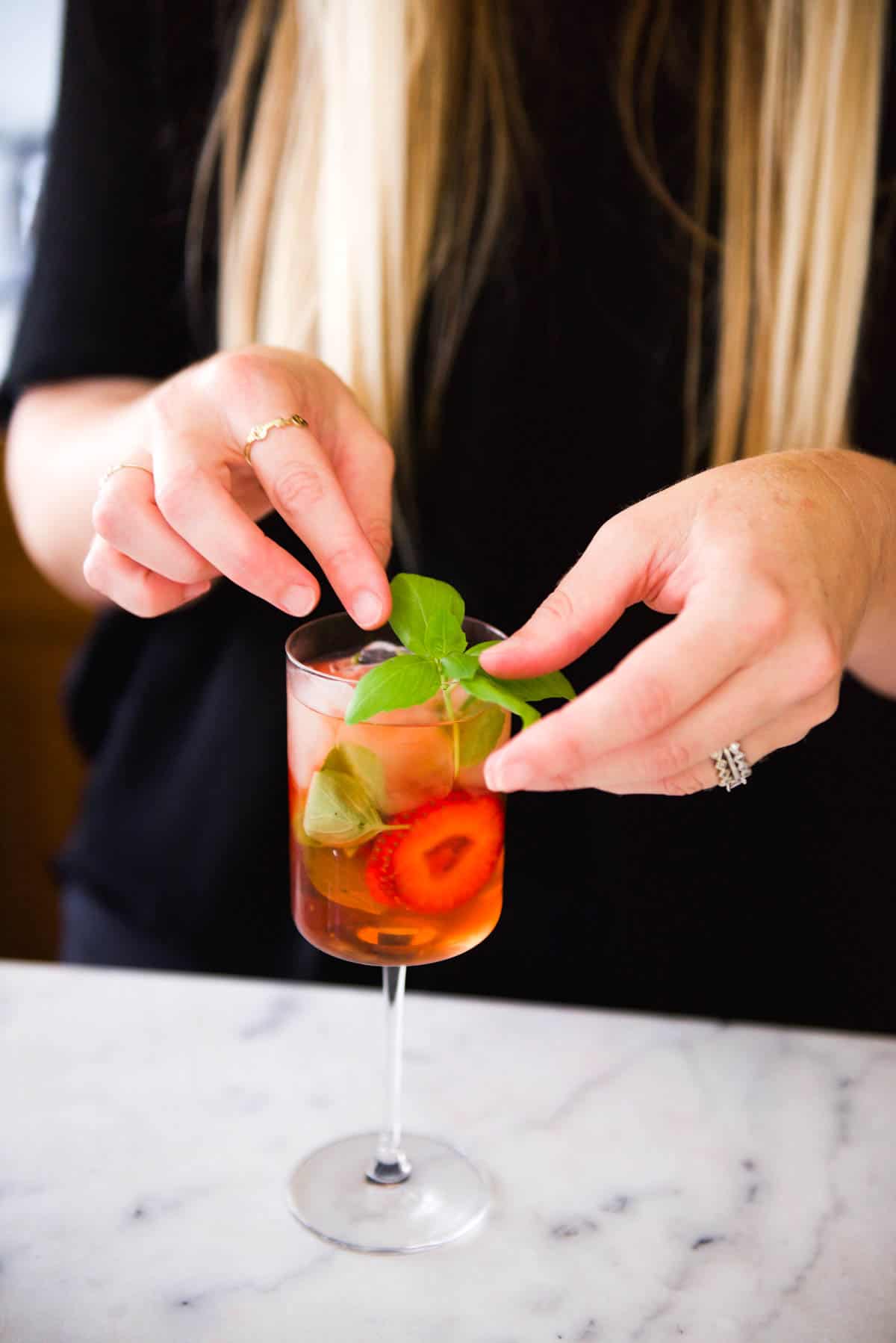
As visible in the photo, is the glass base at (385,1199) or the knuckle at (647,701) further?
the glass base at (385,1199)

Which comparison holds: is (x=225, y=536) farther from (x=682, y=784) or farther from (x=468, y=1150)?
(x=468, y=1150)

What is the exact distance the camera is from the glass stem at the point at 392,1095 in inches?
37.9

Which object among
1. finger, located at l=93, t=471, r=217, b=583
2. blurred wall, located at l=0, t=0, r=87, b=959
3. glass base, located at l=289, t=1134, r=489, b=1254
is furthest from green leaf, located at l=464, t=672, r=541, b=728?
blurred wall, located at l=0, t=0, r=87, b=959

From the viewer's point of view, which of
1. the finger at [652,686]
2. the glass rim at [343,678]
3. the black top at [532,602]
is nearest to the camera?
the finger at [652,686]

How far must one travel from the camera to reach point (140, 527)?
85 cm

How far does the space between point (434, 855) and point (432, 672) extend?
0.42 feet

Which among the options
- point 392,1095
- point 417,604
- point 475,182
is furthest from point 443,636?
point 475,182

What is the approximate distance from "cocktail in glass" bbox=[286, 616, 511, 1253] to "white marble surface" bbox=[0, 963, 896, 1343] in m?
0.03

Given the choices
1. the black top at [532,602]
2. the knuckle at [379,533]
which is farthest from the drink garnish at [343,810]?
the black top at [532,602]

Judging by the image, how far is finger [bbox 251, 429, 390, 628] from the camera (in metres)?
0.84

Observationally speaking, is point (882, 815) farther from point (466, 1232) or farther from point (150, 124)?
point (150, 124)

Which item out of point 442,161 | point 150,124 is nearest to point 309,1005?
point 442,161

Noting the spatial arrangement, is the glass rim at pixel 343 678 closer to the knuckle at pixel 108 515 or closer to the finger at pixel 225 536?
the finger at pixel 225 536

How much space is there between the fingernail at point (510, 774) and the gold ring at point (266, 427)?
0.98 ft
